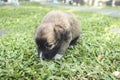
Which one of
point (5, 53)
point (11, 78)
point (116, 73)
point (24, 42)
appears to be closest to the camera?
point (11, 78)

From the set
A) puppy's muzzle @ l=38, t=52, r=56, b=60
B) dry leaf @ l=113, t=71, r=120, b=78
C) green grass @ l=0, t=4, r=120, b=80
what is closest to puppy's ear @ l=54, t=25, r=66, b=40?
puppy's muzzle @ l=38, t=52, r=56, b=60

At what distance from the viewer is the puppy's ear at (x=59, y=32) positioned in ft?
15.5

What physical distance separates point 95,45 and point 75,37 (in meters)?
0.65

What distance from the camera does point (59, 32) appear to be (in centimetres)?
478

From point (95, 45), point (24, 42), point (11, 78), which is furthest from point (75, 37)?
point (11, 78)

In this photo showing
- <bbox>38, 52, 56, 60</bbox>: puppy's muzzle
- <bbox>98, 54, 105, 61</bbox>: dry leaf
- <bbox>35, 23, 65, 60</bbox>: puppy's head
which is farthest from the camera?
<bbox>98, 54, 105, 61</bbox>: dry leaf

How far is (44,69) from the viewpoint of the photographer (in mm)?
4762

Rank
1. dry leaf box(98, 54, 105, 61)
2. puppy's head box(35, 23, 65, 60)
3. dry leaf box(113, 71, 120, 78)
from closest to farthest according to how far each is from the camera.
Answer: puppy's head box(35, 23, 65, 60) < dry leaf box(113, 71, 120, 78) < dry leaf box(98, 54, 105, 61)

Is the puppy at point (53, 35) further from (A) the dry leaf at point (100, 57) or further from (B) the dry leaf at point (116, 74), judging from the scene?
(B) the dry leaf at point (116, 74)

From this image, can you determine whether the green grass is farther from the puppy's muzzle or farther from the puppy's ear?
the puppy's ear

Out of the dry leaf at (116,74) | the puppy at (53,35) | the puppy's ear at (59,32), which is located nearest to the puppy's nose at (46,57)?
the puppy at (53,35)

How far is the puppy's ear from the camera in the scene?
4.73 m

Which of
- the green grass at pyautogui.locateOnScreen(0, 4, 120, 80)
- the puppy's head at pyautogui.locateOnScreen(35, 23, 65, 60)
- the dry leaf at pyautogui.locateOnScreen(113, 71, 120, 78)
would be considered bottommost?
the dry leaf at pyautogui.locateOnScreen(113, 71, 120, 78)

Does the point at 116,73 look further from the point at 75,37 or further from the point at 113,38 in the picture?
the point at 113,38
